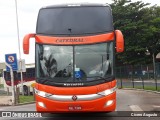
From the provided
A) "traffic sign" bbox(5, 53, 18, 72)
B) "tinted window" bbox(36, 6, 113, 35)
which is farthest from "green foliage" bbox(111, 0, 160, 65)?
"tinted window" bbox(36, 6, 113, 35)

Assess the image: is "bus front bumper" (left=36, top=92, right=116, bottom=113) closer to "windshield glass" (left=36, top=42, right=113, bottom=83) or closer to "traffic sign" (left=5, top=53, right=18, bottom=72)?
"windshield glass" (left=36, top=42, right=113, bottom=83)

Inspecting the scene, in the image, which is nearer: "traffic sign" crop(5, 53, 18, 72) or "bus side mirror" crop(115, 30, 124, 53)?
"bus side mirror" crop(115, 30, 124, 53)

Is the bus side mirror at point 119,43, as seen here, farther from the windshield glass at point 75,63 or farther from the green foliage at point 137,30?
the green foliage at point 137,30

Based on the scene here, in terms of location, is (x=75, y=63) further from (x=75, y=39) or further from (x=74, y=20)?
(x=74, y=20)

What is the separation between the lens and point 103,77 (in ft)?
38.3

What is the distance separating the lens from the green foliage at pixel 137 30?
181ft

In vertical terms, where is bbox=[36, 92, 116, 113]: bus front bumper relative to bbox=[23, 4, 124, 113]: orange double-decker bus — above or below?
below

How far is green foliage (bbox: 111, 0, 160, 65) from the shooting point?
55.0 m

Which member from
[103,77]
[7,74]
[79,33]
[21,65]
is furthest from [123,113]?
[7,74]

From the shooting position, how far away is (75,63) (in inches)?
460

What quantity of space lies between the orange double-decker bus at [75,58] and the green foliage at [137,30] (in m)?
42.8

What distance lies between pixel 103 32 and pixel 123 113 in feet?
12.0

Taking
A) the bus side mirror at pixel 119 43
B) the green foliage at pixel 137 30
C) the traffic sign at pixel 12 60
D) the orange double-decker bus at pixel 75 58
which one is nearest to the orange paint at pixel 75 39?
the orange double-decker bus at pixel 75 58

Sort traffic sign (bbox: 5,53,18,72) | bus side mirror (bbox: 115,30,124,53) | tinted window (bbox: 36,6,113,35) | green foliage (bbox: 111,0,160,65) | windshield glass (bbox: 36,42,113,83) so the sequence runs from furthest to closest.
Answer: green foliage (bbox: 111,0,160,65)
traffic sign (bbox: 5,53,18,72)
tinted window (bbox: 36,6,113,35)
bus side mirror (bbox: 115,30,124,53)
windshield glass (bbox: 36,42,113,83)
